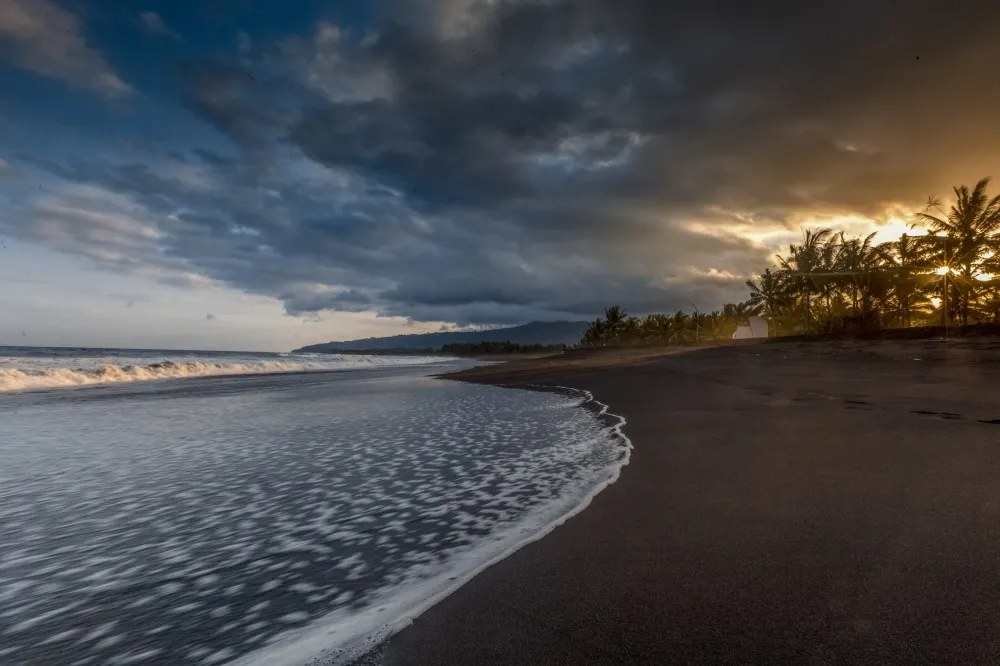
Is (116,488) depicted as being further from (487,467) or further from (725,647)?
(725,647)

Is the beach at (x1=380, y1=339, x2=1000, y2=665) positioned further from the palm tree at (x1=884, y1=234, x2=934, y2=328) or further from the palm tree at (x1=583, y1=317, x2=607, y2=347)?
the palm tree at (x1=583, y1=317, x2=607, y2=347)

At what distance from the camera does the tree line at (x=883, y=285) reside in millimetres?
35781

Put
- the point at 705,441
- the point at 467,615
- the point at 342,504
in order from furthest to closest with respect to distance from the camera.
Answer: the point at 705,441, the point at 342,504, the point at 467,615

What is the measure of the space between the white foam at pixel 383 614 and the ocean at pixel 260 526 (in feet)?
0.03

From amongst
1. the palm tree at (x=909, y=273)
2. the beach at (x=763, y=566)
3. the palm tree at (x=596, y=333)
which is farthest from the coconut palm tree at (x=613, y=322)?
the beach at (x=763, y=566)

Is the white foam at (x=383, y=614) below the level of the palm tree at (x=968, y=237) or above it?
below

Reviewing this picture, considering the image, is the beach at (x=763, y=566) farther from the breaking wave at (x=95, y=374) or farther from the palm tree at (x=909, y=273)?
the palm tree at (x=909, y=273)

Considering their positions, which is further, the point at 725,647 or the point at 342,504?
the point at 342,504

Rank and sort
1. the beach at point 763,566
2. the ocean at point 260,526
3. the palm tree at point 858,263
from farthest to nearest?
the palm tree at point 858,263, the ocean at point 260,526, the beach at point 763,566

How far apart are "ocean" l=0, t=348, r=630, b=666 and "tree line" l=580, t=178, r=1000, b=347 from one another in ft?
78.5

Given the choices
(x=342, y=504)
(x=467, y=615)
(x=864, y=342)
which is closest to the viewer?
(x=467, y=615)

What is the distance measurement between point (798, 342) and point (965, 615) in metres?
30.3

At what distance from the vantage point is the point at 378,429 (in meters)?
8.90

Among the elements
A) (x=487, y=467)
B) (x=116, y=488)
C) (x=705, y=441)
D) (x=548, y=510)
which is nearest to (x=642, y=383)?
(x=705, y=441)
